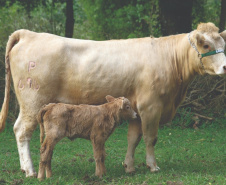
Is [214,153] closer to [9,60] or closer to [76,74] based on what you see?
[76,74]

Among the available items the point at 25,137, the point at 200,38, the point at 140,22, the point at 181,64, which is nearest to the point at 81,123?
the point at 25,137

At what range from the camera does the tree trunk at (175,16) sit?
11.5 m

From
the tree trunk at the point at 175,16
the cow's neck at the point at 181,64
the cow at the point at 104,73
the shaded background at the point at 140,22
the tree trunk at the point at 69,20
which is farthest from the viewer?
the tree trunk at the point at 69,20

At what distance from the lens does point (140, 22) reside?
45.4ft

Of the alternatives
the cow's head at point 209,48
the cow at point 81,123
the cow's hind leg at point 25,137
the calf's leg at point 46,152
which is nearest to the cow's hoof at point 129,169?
the cow at point 81,123

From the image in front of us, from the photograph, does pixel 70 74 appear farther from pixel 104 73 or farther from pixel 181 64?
pixel 181 64

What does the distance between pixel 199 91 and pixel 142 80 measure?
5055 mm

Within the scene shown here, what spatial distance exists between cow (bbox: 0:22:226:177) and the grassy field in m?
0.44

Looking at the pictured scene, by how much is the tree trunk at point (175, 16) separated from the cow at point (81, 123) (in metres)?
5.82

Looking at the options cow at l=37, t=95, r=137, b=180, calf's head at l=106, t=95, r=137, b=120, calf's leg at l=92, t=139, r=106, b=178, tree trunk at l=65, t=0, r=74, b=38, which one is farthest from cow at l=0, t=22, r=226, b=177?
tree trunk at l=65, t=0, r=74, b=38

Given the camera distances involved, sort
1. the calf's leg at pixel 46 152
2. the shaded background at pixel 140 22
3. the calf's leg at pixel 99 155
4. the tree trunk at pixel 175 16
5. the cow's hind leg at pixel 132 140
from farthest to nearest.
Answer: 1. the tree trunk at pixel 175 16
2. the shaded background at pixel 140 22
3. the cow's hind leg at pixel 132 140
4. the calf's leg at pixel 99 155
5. the calf's leg at pixel 46 152

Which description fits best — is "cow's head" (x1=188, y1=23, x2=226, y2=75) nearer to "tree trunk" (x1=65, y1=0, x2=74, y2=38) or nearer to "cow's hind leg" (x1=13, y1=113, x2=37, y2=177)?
"cow's hind leg" (x1=13, y1=113, x2=37, y2=177)

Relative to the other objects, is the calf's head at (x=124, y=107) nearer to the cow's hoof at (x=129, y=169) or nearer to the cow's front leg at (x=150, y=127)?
the cow's front leg at (x=150, y=127)

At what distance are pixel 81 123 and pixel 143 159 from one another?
7.33ft
